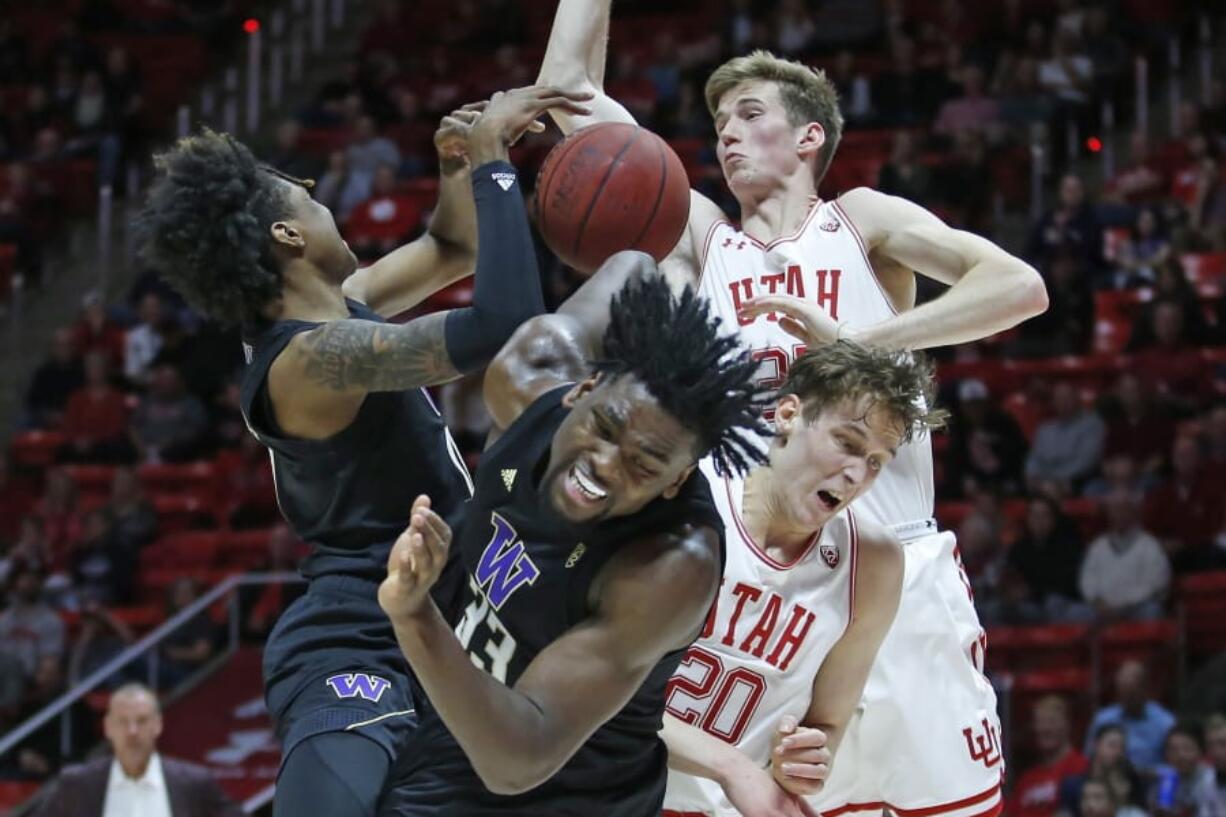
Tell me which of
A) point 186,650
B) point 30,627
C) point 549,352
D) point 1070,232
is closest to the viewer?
point 549,352

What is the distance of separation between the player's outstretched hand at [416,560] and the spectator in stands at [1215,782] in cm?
580

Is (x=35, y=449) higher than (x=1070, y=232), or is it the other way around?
(x=1070, y=232)

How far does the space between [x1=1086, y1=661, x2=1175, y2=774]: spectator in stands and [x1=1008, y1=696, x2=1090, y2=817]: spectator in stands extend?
14 centimetres

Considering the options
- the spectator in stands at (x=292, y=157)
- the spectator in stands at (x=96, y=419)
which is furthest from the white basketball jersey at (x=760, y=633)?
the spectator in stands at (x=292, y=157)

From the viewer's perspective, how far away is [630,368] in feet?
11.0

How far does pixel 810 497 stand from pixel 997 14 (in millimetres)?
10872

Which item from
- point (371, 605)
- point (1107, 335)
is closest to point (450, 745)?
point (371, 605)

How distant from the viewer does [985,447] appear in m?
10.4

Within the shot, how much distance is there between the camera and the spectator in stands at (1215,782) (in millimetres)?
7992

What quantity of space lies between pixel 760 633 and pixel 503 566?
41.5 inches

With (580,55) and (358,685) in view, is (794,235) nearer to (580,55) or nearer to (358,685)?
(580,55)

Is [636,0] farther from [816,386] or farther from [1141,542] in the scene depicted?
[816,386]

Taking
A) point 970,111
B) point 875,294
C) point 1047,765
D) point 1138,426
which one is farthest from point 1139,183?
point 875,294

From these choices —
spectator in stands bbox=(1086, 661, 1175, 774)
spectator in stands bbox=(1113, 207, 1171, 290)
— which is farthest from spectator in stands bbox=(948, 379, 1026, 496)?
spectator in stands bbox=(1086, 661, 1175, 774)
